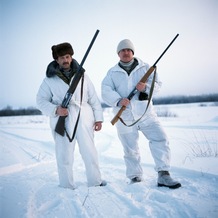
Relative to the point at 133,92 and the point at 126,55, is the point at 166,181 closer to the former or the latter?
the point at 133,92

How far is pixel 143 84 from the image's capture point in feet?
11.8

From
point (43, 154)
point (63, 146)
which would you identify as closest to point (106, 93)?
point (63, 146)

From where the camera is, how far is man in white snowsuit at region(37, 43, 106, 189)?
357 cm

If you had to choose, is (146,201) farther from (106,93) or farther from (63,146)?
(106,93)

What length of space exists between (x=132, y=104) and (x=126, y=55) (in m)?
0.81

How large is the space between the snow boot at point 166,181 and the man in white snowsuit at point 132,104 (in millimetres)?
263

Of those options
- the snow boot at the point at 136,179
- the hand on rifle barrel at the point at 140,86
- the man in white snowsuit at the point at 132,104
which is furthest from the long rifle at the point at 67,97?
the snow boot at the point at 136,179

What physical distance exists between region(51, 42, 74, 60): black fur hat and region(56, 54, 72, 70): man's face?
0.05 m

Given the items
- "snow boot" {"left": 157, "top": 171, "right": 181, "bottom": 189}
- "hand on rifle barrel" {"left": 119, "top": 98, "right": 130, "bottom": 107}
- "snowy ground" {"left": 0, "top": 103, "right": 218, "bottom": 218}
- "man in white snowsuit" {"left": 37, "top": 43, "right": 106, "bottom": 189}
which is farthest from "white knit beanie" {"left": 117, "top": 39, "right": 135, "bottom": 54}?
"snowy ground" {"left": 0, "top": 103, "right": 218, "bottom": 218}

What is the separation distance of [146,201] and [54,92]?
2.09 meters

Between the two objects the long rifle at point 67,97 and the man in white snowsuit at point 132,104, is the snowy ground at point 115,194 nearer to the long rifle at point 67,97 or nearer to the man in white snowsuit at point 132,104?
the man in white snowsuit at point 132,104

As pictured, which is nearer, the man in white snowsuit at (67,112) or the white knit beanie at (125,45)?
the man in white snowsuit at (67,112)

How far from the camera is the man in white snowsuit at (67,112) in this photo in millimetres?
3570

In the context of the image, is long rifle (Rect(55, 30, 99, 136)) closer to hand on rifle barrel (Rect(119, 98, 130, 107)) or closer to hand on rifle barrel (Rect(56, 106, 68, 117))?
hand on rifle barrel (Rect(56, 106, 68, 117))
